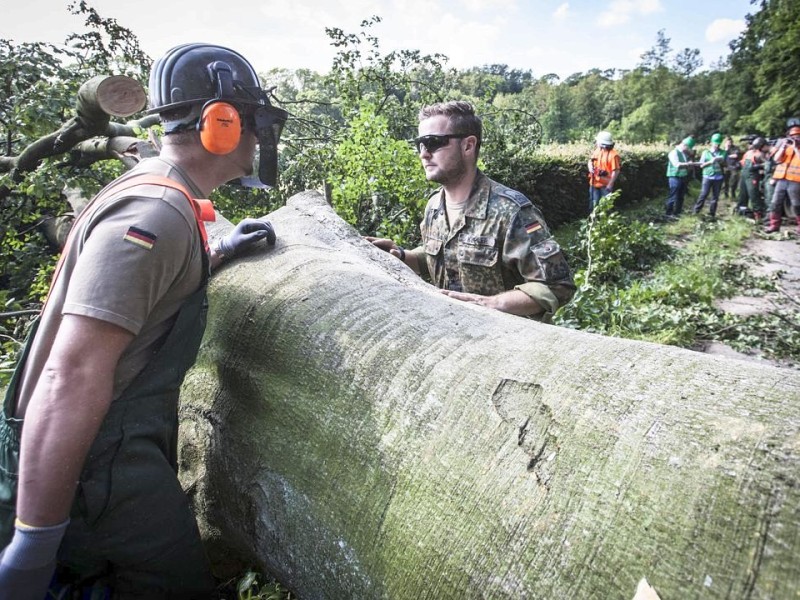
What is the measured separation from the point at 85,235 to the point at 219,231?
1246 mm

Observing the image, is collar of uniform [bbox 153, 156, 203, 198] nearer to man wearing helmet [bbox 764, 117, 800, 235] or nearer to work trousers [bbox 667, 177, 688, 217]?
man wearing helmet [bbox 764, 117, 800, 235]

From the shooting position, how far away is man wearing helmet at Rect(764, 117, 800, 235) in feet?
31.9

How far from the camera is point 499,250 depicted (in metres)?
2.88

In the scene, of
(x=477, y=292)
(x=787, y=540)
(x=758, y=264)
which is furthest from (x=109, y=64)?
(x=758, y=264)

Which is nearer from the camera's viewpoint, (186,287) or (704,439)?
(704,439)

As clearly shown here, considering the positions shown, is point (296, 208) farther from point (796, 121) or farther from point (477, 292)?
point (796, 121)

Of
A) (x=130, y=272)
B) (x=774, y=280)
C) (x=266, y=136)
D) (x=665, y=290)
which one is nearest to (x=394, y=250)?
(x=266, y=136)

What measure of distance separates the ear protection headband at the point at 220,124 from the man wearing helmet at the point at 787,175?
37.4 ft

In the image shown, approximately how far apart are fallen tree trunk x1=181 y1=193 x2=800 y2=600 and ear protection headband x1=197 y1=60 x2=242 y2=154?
45cm

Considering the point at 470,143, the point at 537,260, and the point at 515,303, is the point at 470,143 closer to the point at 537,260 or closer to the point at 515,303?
the point at 537,260

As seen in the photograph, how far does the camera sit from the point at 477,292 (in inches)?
120

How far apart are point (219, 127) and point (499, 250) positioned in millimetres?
1754

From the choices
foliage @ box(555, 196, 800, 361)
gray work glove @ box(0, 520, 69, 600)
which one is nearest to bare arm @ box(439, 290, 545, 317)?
gray work glove @ box(0, 520, 69, 600)

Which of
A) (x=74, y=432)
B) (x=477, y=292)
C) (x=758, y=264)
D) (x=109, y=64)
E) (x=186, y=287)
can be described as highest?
(x=109, y=64)
